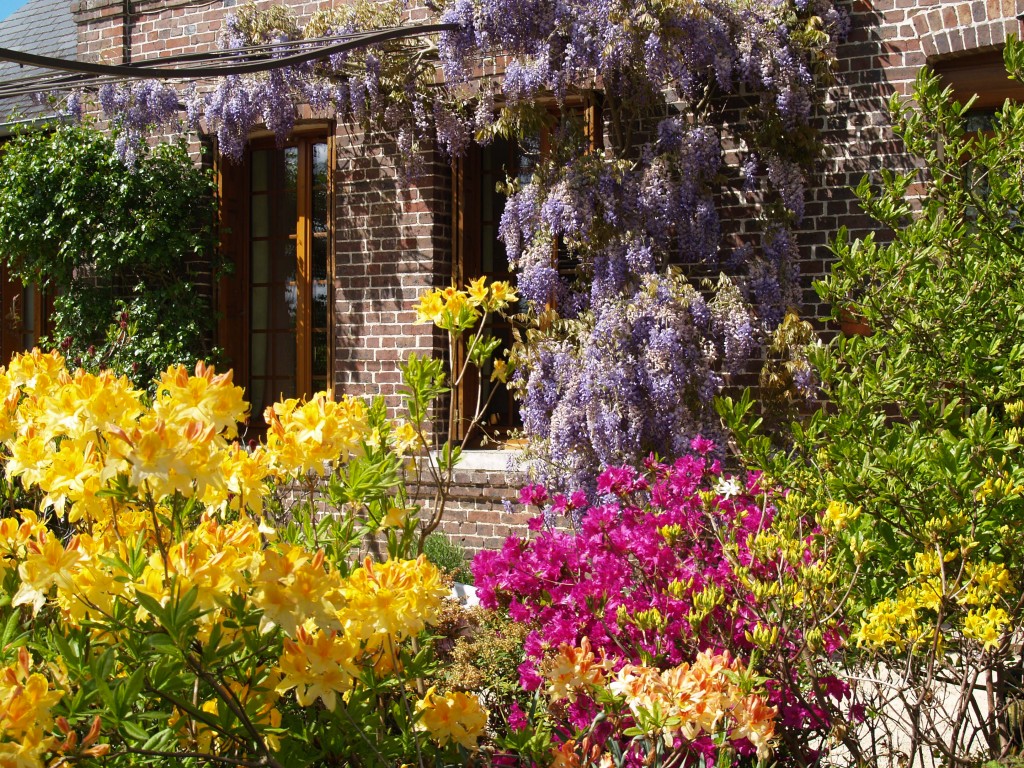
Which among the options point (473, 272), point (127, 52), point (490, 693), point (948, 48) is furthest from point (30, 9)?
point (490, 693)

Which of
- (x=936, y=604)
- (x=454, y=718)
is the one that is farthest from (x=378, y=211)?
(x=454, y=718)

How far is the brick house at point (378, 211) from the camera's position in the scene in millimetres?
5848

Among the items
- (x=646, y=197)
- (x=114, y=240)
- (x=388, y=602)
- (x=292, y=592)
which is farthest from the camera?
(x=114, y=240)

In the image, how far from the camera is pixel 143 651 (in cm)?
158

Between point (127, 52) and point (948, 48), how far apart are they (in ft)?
19.1

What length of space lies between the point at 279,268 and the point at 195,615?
6709 mm

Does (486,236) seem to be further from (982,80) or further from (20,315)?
(20,315)

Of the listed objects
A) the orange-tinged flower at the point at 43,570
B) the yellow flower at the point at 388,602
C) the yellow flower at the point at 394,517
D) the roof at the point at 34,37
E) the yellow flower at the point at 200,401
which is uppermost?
the roof at the point at 34,37

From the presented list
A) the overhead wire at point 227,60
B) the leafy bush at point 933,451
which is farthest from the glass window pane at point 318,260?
the leafy bush at point 933,451

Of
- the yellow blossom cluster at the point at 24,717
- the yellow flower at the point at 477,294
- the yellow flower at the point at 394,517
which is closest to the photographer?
the yellow blossom cluster at the point at 24,717

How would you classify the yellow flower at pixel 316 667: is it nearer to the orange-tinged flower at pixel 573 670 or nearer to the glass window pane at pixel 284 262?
the orange-tinged flower at pixel 573 670

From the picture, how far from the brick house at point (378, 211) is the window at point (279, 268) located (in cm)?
1

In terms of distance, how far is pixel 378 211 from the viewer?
286 inches

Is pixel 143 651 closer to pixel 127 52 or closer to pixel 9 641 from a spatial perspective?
pixel 9 641
